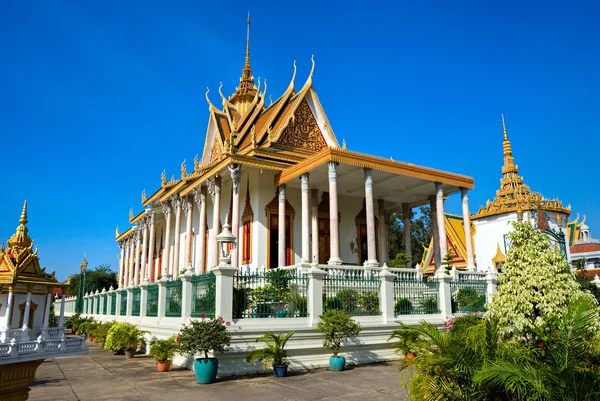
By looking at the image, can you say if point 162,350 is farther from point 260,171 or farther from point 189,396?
point 260,171

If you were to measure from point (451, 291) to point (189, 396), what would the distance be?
879 cm

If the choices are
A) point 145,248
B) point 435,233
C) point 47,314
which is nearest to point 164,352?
point 47,314

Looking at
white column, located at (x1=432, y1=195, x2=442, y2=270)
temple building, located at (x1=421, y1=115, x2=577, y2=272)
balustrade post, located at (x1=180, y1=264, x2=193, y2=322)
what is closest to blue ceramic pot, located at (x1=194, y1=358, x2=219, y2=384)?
balustrade post, located at (x1=180, y1=264, x2=193, y2=322)

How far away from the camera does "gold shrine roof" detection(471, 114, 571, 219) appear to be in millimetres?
25938

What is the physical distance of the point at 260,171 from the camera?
18.8m

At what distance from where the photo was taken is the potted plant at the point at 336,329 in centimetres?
1041

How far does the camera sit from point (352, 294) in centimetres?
1160

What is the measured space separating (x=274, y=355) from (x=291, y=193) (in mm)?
10576

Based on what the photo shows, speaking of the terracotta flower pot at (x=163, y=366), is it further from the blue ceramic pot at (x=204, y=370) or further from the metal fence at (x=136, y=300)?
the metal fence at (x=136, y=300)

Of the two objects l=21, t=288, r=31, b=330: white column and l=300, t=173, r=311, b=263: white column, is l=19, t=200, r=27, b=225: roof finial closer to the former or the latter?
l=21, t=288, r=31, b=330: white column

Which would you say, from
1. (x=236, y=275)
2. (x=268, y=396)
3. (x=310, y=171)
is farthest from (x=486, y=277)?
(x=268, y=396)

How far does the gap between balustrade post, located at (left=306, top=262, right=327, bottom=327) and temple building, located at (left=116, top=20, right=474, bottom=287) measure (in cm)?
378

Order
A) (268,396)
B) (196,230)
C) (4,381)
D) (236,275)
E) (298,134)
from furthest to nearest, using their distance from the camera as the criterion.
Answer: (196,230) < (298,134) < (236,275) < (268,396) < (4,381)

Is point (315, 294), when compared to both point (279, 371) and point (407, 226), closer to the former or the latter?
point (279, 371)
